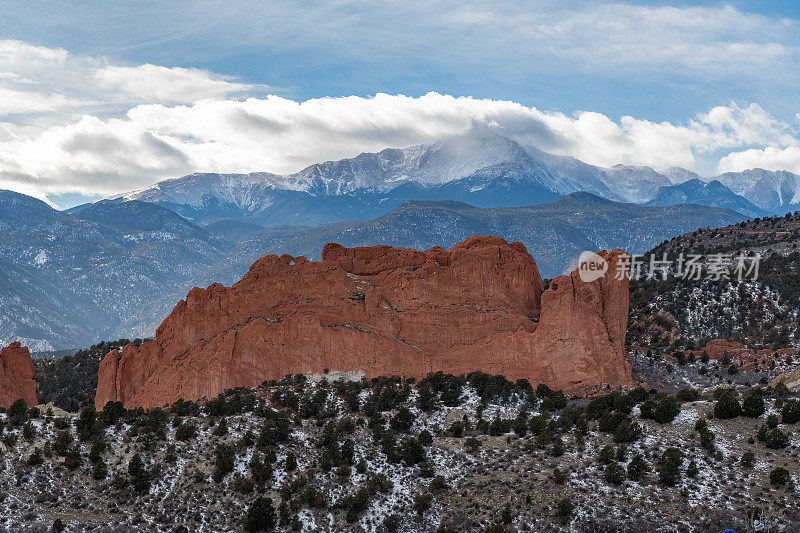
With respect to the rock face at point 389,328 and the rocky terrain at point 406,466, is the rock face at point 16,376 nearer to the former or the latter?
the rock face at point 389,328

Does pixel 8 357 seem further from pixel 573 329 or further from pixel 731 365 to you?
pixel 731 365

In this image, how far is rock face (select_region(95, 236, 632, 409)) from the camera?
3118 inches

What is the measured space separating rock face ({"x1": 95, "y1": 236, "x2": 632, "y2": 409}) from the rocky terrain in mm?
8307

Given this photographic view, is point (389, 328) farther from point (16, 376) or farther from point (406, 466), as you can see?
point (16, 376)

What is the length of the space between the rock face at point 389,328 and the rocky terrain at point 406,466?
8.31 m

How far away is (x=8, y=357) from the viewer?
82688 mm

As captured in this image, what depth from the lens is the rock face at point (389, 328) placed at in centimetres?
7919

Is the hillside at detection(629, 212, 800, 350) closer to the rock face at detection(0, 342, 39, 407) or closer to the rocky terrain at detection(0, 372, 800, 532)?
the rocky terrain at detection(0, 372, 800, 532)

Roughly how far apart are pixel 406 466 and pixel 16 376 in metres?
45.1

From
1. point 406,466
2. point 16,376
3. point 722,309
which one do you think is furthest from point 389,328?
point 722,309

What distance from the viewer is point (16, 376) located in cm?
8275

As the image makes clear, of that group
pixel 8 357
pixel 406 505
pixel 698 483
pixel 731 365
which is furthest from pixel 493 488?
pixel 8 357

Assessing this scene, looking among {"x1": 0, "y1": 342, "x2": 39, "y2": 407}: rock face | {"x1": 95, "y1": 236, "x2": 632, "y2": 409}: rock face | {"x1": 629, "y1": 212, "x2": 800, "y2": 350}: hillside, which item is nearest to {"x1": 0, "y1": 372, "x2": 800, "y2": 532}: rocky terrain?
{"x1": 95, "y1": 236, "x2": 632, "y2": 409}: rock face

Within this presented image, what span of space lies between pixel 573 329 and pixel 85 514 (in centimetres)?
4718
